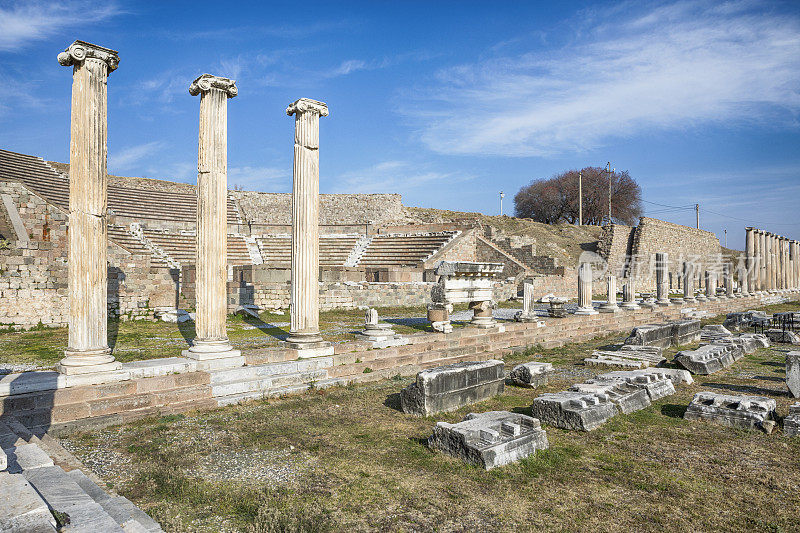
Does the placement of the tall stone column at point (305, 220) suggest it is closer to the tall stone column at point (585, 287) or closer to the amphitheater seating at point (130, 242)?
the tall stone column at point (585, 287)

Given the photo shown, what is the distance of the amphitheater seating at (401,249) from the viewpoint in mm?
28766

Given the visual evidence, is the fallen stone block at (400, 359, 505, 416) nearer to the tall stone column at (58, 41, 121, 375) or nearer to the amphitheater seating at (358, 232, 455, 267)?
the tall stone column at (58, 41, 121, 375)

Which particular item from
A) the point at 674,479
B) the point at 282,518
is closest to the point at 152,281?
the point at 282,518

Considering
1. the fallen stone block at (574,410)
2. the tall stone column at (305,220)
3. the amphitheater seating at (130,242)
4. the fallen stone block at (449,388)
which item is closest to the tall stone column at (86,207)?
the tall stone column at (305,220)

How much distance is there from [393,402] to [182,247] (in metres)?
24.2

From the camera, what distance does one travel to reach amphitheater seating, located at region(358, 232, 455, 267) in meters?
28.8

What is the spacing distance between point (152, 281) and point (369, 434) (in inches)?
501

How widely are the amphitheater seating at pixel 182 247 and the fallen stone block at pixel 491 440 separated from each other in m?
23.1

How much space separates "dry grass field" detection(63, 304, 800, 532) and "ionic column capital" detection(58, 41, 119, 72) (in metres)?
4.97

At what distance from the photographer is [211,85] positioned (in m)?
7.98

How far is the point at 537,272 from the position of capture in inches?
1179

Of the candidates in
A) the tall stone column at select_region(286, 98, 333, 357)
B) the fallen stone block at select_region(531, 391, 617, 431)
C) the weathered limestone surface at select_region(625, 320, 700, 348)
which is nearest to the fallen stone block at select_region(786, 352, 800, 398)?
the fallen stone block at select_region(531, 391, 617, 431)

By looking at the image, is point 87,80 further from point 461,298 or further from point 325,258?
point 325,258

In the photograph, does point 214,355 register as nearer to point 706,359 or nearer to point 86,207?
point 86,207
